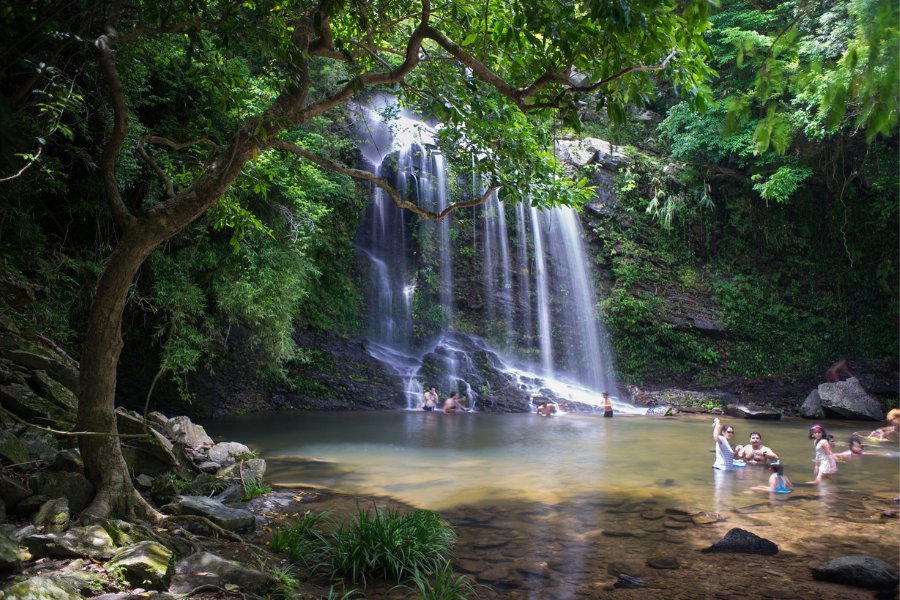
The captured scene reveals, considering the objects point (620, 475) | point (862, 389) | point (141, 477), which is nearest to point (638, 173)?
point (862, 389)

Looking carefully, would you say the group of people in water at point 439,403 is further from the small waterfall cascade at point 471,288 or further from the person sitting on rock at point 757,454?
the person sitting on rock at point 757,454

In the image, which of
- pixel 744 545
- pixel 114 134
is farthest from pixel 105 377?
pixel 744 545

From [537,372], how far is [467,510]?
11.6 m

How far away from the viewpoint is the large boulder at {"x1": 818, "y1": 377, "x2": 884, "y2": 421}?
568 inches

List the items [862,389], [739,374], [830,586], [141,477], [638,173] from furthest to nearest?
1. [638,173]
2. [739,374]
3. [862,389]
4. [141,477]
5. [830,586]

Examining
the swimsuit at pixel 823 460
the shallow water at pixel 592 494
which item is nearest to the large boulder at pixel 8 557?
the shallow water at pixel 592 494

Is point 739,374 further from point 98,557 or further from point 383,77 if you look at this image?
point 98,557

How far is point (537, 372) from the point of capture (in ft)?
57.3

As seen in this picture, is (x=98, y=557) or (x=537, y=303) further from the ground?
(x=537, y=303)

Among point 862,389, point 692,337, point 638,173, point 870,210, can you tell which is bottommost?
point 862,389

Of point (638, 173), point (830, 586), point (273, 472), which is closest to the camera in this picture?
point (830, 586)

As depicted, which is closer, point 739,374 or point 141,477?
point 141,477

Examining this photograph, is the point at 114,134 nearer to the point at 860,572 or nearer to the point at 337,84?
the point at 337,84

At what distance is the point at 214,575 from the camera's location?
3.51 meters
